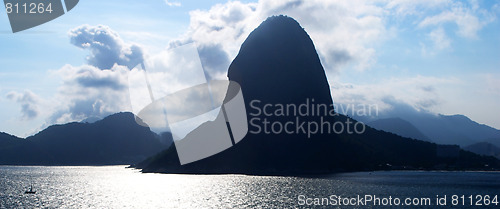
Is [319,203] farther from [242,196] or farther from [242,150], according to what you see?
[242,150]

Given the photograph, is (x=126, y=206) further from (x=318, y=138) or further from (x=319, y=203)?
(x=318, y=138)

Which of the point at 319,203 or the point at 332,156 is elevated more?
the point at 319,203

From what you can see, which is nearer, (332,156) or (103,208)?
(103,208)

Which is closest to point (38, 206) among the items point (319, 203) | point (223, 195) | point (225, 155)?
point (223, 195)

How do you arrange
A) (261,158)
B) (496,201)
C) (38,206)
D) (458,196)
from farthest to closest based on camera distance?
Result: (261,158) < (458,196) < (496,201) < (38,206)

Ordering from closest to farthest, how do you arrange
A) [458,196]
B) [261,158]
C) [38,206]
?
[38,206] < [458,196] < [261,158]

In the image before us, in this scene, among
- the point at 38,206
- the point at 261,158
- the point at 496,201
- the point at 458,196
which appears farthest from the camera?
the point at 261,158

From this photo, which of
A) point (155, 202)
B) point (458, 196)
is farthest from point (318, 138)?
point (155, 202)

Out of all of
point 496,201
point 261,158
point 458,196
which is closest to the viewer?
point 496,201

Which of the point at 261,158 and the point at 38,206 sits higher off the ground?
the point at 38,206
